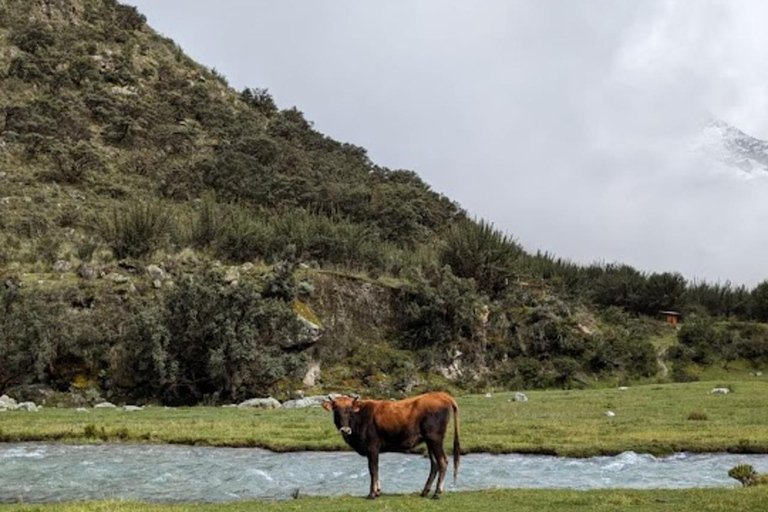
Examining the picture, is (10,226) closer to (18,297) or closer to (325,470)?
(18,297)

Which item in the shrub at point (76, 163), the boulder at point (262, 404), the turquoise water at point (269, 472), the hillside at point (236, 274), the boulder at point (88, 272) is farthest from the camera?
the shrub at point (76, 163)

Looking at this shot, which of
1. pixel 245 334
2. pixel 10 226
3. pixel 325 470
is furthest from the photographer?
pixel 10 226

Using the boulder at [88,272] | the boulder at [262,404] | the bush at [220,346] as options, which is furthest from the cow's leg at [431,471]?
the boulder at [88,272]

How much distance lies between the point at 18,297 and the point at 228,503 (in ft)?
83.9

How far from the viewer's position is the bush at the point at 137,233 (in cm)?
4125

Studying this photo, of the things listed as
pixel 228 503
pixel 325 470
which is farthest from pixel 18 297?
pixel 228 503

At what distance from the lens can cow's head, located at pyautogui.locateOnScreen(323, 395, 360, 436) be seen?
1217 cm

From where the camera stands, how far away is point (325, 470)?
54.3 feet

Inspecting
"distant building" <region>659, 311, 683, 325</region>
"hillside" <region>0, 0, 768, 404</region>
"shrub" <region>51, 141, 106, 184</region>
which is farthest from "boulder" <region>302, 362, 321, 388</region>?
"shrub" <region>51, 141, 106, 184</region>

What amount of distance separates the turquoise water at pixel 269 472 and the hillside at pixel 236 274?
1349cm

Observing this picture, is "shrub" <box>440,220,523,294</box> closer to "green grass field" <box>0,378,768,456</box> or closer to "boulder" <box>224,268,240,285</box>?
"boulder" <box>224,268,240,285</box>

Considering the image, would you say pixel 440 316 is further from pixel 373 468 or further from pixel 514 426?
pixel 373 468

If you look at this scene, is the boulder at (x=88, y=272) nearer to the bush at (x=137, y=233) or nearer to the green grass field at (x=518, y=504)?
the bush at (x=137, y=233)

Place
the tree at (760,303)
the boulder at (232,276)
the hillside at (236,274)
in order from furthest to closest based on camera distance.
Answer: the tree at (760,303), the boulder at (232,276), the hillside at (236,274)
